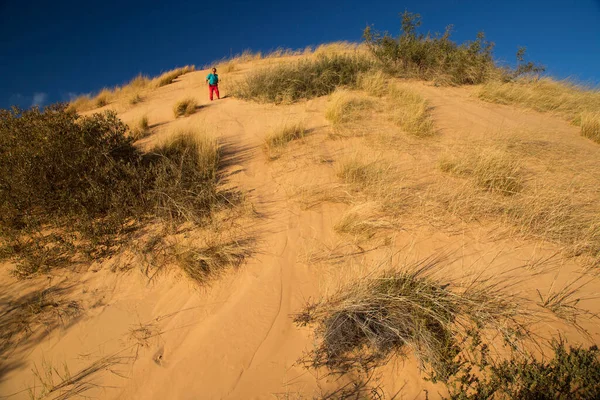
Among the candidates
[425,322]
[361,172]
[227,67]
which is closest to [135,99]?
[227,67]

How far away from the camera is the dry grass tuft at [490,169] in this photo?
4305 millimetres

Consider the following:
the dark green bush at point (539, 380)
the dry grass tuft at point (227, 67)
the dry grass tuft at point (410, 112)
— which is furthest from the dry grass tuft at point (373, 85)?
the dry grass tuft at point (227, 67)

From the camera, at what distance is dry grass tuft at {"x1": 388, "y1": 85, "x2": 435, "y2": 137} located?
631 centimetres

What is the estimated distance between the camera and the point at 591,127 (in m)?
7.02

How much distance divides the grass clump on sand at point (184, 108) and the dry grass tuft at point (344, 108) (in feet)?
14.7

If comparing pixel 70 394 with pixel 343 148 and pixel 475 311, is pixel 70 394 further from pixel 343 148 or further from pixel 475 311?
pixel 343 148

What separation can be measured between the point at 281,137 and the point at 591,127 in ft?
24.6

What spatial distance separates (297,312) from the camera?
2.84 m

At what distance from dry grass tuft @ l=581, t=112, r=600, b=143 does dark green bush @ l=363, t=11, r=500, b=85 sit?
4.07 m

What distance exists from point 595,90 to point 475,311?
13.2 meters

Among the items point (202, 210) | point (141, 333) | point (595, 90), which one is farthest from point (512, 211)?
point (595, 90)

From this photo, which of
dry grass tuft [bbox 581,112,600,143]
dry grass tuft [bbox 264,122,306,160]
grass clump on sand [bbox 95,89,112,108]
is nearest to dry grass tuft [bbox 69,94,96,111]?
grass clump on sand [bbox 95,89,112,108]

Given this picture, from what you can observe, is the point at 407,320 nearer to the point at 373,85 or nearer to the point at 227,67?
the point at 373,85

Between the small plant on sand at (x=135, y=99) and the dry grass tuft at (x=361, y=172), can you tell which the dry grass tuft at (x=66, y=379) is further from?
the small plant on sand at (x=135, y=99)
